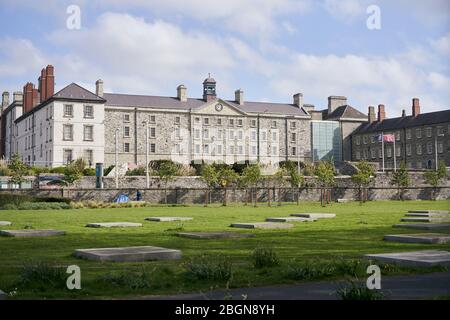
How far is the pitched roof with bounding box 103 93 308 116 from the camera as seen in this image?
9388 centimetres

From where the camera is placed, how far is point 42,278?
849 cm

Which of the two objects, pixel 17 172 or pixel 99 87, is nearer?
pixel 17 172

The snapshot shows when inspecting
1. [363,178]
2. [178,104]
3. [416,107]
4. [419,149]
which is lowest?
[363,178]

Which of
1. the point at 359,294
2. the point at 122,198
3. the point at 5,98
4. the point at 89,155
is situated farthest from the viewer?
the point at 5,98

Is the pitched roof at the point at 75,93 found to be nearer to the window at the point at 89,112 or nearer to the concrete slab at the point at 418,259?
the window at the point at 89,112

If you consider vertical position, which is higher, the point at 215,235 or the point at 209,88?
the point at 209,88

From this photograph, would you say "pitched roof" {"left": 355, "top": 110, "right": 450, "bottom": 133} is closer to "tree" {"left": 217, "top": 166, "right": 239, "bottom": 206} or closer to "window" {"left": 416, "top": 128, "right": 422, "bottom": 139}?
"window" {"left": 416, "top": 128, "right": 422, "bottom": 139}

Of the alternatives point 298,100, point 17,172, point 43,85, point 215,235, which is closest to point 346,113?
point 298,100

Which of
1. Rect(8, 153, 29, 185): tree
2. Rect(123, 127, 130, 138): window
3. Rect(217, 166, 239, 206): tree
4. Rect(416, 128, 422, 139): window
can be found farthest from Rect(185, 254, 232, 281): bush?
Rect(416, 128, 422, 139): window

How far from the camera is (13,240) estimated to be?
52.1 feet

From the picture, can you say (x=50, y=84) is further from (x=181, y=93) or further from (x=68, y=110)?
(x=181, y=93)

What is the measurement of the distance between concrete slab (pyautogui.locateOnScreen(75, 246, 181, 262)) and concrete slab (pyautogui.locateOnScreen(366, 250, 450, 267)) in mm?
3899

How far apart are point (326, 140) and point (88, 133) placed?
48857mm
